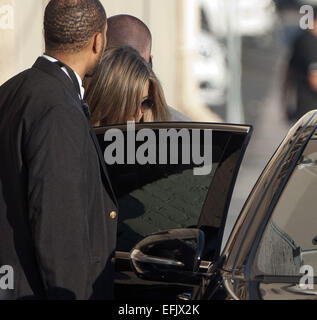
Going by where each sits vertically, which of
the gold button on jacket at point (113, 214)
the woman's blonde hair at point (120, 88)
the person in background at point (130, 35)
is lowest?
the gold button on jacket at point (113, 214)

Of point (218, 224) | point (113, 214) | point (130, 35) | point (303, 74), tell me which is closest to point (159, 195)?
point (218, 224)

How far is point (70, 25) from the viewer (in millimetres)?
3283

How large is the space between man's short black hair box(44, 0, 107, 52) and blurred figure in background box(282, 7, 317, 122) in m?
6.05

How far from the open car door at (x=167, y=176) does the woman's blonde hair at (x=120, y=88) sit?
16.1 inches

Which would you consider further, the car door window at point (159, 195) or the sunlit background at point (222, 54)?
the sunlit background at point (222, 54)

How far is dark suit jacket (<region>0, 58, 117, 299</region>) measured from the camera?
3.02 m

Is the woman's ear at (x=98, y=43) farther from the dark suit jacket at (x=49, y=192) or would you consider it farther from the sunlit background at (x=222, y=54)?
the sunlit background at (x=222, y=54)

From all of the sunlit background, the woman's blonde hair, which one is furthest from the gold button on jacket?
the sunlit background

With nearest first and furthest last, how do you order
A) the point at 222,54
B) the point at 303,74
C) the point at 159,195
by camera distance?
the point at 159,195 < the point at 303,74 < the point at 222,54

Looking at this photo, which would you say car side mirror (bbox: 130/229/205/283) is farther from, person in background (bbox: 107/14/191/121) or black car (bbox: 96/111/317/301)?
person in background (bbox: 107/14/191/121)

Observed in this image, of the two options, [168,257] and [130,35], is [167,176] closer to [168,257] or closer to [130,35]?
[168,257]

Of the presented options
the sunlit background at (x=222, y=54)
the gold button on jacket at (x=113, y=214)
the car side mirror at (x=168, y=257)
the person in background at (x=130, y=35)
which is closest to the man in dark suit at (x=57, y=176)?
the gold button on jacket at (x=113, y=214)

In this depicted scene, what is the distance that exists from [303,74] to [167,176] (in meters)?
5.72

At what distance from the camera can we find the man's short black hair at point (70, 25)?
329 cm
